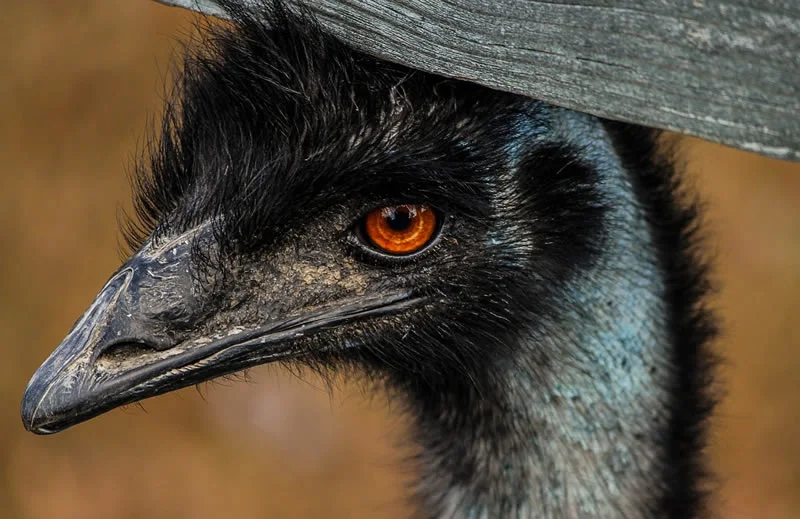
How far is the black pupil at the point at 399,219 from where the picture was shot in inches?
70.4

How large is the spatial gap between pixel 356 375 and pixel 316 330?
0.41 meters

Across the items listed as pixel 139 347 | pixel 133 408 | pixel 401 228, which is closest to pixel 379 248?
pixel 401 228

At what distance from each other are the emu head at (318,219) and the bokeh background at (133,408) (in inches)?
106

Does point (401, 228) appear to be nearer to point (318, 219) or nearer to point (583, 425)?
point (318, 219)

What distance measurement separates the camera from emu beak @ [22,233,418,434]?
166 centimetres

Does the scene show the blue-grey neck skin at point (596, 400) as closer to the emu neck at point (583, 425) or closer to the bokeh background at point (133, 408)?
the emu neck at point (583, 425)

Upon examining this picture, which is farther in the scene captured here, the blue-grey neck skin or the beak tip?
the blue-grey neck skin

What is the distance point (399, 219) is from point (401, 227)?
1 cm

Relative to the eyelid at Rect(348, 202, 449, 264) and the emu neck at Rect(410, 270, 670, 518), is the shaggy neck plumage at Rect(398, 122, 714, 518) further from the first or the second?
the eyelid at Rect(348, 202, 449, 264)

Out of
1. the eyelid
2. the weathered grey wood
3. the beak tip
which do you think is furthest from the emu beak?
the weathered grey wood

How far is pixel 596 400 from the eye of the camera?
2.04 metres

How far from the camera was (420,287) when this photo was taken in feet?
6.20

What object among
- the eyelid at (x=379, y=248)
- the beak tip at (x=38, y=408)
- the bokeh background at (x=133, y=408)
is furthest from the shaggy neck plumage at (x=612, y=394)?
the bokeh background at (x=133, y=408)

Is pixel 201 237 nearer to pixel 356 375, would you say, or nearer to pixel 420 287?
pixel 420 287
